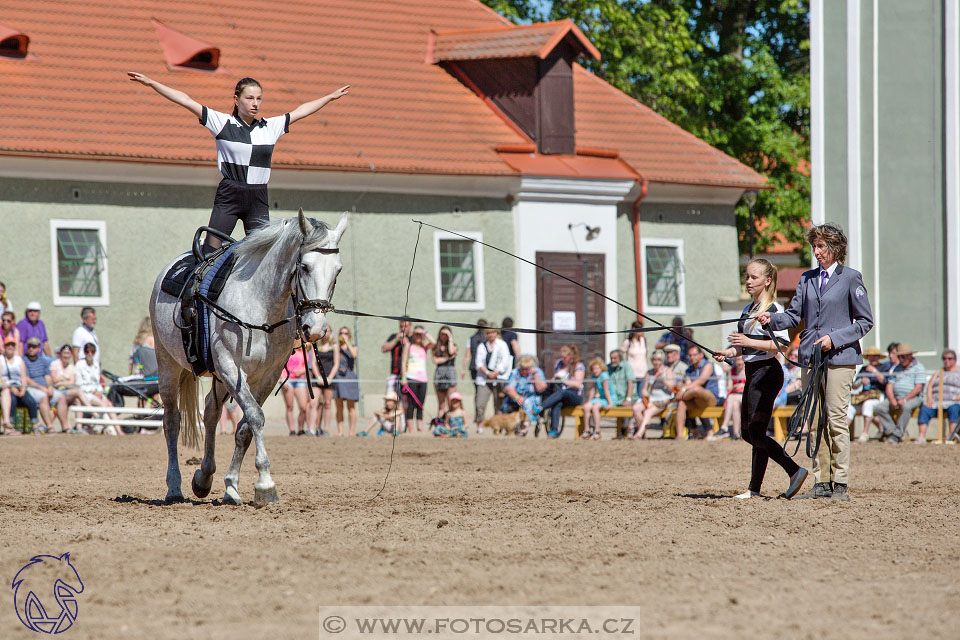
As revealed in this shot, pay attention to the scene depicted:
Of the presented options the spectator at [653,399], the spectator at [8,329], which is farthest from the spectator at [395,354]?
the spectator at [8,329]

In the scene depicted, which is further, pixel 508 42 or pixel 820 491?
pixel 508 42

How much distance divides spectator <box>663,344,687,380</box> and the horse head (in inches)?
444

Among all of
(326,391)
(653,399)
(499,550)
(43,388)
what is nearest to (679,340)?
(653,399)

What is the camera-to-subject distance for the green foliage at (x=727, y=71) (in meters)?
36.4

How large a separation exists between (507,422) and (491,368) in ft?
3.54

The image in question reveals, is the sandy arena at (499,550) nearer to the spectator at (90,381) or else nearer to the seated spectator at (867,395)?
the seated spectator at (867,395)

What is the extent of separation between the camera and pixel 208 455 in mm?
10148

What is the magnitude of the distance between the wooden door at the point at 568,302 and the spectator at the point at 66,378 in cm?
1088

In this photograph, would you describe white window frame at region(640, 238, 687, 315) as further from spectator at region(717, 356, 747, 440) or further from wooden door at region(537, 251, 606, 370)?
spectator at region(717, 356, 747, 440)

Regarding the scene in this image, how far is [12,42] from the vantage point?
25656mm

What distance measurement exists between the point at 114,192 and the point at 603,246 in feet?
33.3

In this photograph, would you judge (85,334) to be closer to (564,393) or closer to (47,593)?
(564,393)

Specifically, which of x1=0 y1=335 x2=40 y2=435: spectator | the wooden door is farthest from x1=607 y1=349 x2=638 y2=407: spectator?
x1=0 y1=335 x2=40 y2=435: spectator

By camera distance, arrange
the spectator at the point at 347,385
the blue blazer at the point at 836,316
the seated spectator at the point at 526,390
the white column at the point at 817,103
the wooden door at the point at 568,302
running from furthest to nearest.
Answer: the wooden door at the point at 568,302 → the white column at the point at 817,103 → the seated spectator at the point at 526,390 → the spectator at the point at 347,385 → the blue blazer at the point at 836,316
